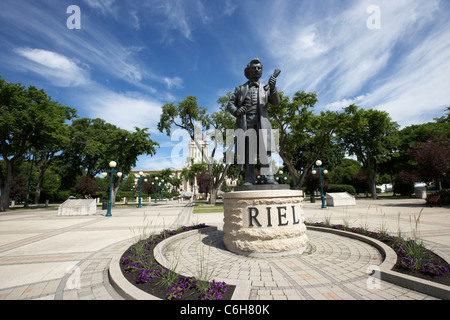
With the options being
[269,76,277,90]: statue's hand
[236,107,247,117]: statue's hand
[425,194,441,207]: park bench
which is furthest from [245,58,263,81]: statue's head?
[425,194,441,207]: park bench

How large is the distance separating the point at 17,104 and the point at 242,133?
26.3 meters

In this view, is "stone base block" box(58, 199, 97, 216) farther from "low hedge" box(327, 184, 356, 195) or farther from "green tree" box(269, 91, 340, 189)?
"low hedge" box(327, 184, 356, 195)

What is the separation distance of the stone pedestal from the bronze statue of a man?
0.93m

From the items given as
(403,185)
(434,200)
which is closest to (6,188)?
(434,200)

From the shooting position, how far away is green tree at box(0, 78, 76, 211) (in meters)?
19.0

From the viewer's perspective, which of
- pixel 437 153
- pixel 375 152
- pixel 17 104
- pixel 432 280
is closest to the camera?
pixel 432 280

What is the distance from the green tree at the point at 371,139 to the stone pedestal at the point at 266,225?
2180cm

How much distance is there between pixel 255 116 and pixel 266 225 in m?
2.96

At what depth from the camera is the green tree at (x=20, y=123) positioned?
62.3ft

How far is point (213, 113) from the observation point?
23.7m

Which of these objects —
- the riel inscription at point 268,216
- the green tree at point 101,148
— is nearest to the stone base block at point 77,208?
the green tree at point 101,148

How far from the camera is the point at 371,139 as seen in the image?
84.1 feet
